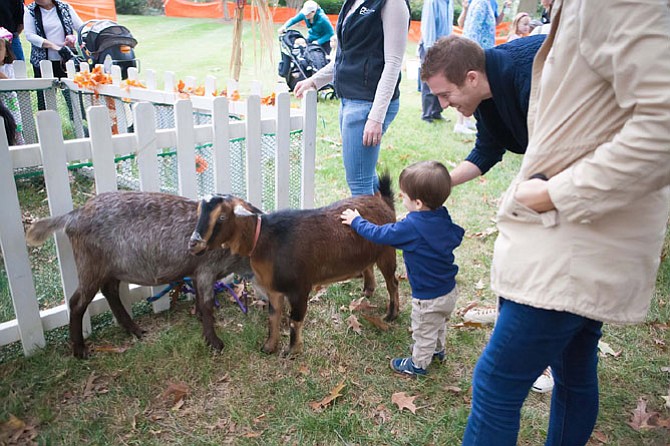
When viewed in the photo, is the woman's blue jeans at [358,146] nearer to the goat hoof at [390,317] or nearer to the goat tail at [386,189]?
the goat tail at [386,189]

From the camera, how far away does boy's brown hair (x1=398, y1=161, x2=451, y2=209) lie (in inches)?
117

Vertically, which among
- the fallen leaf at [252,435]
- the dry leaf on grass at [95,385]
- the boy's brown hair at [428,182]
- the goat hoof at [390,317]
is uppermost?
the boy's brown hair at [428,182]

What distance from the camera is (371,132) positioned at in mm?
3896

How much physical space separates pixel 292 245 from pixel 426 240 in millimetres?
951

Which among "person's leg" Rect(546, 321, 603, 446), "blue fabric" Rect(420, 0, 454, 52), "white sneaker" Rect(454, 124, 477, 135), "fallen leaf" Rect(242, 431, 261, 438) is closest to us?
"person's leg" Rect(546, 321, 603, 446)

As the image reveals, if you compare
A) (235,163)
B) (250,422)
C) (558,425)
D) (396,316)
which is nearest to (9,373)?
(250,422)

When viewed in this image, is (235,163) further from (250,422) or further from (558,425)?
(558,425)

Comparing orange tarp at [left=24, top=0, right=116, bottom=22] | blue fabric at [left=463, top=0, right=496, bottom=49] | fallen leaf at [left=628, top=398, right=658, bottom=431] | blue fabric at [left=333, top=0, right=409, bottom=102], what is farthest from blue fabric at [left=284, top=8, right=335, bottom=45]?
fallen leaf at [left=628, top=398, right=658, bottom=431]

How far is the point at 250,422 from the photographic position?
307cm

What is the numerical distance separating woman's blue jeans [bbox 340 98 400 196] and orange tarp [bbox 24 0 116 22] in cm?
2188

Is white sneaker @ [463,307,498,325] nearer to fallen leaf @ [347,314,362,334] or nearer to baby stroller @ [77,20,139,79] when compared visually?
fallen leaf @ [347,314,362,334]

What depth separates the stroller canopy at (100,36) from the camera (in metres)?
8.71

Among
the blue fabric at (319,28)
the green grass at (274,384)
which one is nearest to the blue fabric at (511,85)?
the green grass at (274,384)

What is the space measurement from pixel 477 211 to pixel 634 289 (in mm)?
4855
